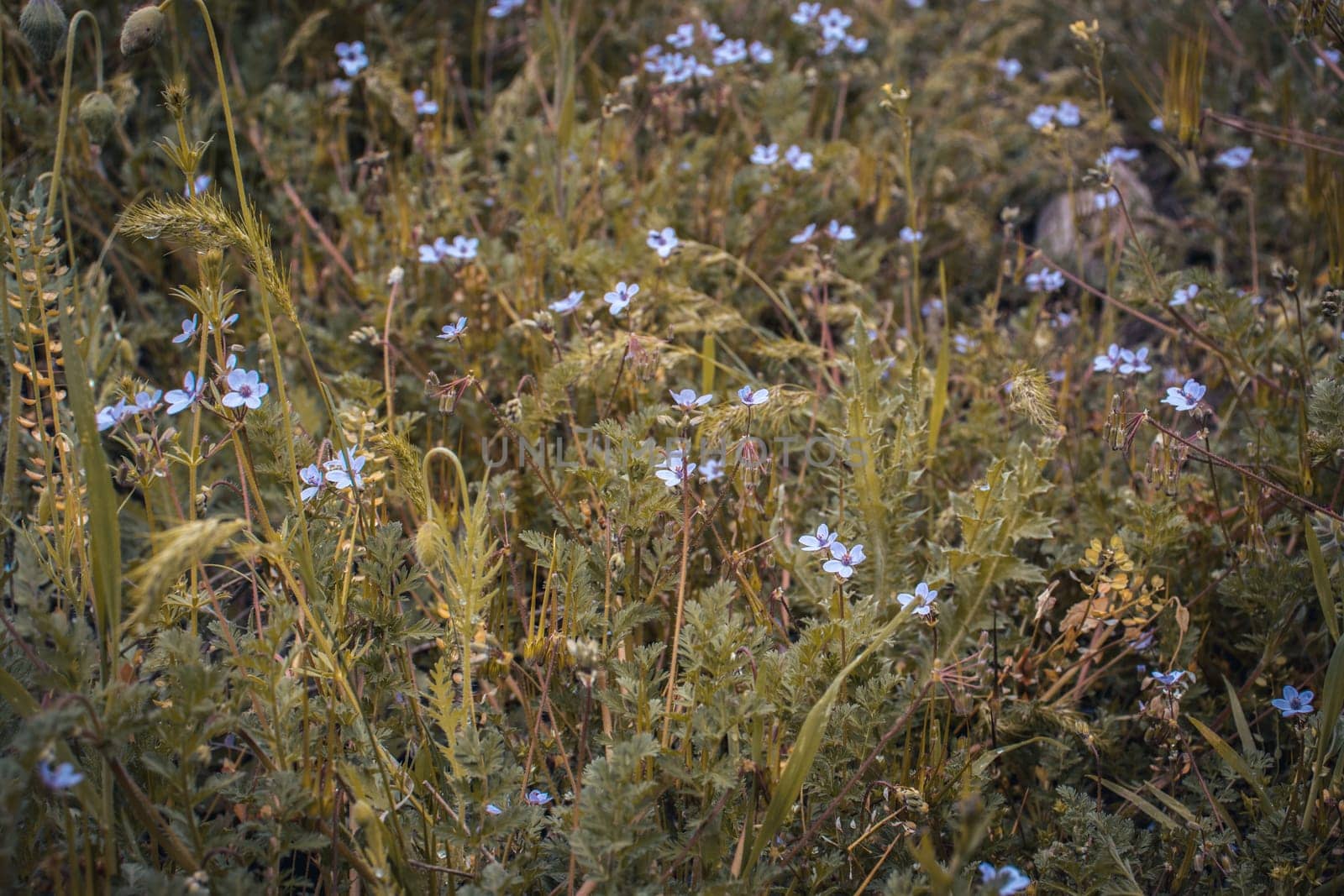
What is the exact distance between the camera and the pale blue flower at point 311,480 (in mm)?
1757

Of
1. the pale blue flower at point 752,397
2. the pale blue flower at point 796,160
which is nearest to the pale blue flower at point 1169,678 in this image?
the pale blue flower at point 752,397

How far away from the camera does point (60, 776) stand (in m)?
1.28

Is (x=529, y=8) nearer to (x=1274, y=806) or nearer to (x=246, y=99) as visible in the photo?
(x=246, y=99)

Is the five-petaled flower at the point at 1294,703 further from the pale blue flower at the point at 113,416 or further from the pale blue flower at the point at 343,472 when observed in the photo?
the pale blue flower at the point at 113,416

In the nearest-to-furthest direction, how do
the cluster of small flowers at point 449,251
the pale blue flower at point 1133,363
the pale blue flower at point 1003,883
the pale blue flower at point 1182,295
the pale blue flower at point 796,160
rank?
1. the pale blue flower at point 1003,883
2. the pale blue flower at point 1133,363
3. the pale blue flower at point 1182,295
4. the cluster of small flowers at point 449,251
5. the pale blue flower at point 796,160

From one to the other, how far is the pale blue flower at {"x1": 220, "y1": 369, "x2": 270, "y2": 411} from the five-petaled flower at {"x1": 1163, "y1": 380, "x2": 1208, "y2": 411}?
5.29ft

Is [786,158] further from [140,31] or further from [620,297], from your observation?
[140,31]

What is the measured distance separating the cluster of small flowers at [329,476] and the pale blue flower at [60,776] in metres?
0.55

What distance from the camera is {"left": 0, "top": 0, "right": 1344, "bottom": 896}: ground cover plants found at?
1.50 m

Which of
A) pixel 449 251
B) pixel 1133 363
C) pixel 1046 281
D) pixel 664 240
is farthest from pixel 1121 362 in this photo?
pixel 449 251

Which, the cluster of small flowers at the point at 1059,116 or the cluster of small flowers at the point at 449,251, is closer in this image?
the cluster of small flowers at the point at 449,251

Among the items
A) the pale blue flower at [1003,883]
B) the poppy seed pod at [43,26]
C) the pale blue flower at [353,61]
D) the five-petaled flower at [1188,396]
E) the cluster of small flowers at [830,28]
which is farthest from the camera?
the cluster of small flowers at [830,28]

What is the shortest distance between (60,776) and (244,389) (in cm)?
65

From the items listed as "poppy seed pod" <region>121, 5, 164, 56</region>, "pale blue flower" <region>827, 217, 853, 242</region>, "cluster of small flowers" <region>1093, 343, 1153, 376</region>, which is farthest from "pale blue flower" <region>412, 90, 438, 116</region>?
"cluster of small flowers" <region>1093, 343, 1153, 376</region>
